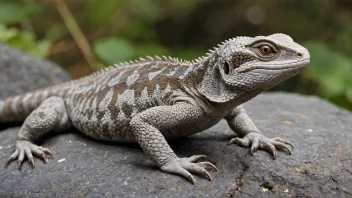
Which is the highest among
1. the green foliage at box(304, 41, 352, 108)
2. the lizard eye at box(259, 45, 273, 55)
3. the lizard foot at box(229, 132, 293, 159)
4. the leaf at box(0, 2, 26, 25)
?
the leaf at box(0, 2, 26, 25)

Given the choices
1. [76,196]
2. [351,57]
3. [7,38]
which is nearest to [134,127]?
[76,196]

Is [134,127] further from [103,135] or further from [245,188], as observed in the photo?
[245,188]

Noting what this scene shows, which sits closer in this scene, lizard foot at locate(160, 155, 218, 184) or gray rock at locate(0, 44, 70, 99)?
lizard foot at locate(160, 155, 218, 184)

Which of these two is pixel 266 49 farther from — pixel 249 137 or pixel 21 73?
pixel 21 73

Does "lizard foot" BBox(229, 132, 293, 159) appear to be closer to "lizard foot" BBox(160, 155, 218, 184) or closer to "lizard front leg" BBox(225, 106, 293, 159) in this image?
"lizard front leg" BBox(225, 106, 293, 159)

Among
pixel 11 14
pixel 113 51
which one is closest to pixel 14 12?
pixel 11 14

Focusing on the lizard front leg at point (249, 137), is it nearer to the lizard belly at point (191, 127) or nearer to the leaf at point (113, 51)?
the lizard belly at point (191, 127)

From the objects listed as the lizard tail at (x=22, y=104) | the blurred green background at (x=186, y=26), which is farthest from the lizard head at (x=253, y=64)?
the blurred green background at (x=186, y=26)

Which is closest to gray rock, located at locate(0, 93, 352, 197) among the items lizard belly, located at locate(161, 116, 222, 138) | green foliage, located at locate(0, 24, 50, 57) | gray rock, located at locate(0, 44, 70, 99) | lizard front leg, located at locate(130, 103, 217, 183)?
lizard front leg, located at locate(130, 103, 217, 183)
